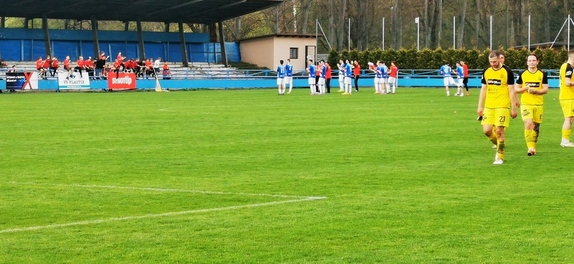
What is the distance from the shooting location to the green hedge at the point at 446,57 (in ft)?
221

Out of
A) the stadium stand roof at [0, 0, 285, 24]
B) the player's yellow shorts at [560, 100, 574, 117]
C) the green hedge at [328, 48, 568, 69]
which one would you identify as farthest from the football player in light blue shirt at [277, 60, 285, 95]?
the player's yellow shorts at [560, 100, 574, 117]

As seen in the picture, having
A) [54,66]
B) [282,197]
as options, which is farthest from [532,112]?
[54,66]

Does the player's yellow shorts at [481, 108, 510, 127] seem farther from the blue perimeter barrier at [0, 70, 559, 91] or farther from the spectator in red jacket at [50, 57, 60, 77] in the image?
the spectator in red jacket at [50, 57, 60, 77]

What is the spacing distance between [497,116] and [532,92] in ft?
7.64

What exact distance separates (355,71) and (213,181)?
143 ft

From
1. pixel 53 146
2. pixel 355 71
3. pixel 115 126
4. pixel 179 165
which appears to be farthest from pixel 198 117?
pixel 355 71

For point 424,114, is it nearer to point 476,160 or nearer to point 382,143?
point 382,143

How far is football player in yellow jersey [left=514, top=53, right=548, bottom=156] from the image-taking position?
17125mm

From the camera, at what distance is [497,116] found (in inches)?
603

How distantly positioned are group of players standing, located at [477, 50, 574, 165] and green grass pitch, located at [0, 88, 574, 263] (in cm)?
45

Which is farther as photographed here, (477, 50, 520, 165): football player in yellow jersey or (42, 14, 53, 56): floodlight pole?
(42, 14, 53, 56): floodlight pole

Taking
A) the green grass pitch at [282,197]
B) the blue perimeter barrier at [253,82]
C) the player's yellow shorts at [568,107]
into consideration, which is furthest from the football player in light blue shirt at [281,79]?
the player's yellow shorts at [568,107]

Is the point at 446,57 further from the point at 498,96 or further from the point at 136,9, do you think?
the point at 498,96

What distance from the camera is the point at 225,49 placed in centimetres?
8156
